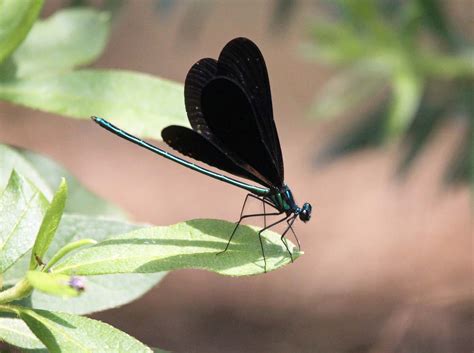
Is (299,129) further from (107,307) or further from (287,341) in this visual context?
(107,307)

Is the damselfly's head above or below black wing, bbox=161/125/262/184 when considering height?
above

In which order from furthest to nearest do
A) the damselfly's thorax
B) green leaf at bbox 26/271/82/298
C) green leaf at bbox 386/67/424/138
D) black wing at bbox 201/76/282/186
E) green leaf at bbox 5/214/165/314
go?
green leaf at bbox 386/67/424/138, the damselfly's thorax, black wing at bbox 201/76/282/186, green leaf at bbox 5/214/165/314, green leaf at bbox 26/271/82/298

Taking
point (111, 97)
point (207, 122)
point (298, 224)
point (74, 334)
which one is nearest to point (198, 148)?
point (207, 122)

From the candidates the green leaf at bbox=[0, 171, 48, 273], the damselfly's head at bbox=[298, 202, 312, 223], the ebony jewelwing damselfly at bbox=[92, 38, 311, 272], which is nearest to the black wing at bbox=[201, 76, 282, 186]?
the ebony jewelwing damselfly at bbox=[92, 38, 311, 272]

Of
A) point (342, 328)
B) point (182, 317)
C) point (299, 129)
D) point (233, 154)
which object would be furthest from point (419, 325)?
point (299, 129)

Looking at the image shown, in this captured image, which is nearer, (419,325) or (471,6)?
(419,325)

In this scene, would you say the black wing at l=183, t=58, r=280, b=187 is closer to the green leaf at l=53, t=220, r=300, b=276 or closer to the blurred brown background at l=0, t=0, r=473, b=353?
the green leaf at l=53, t=220, r=300, b=276
